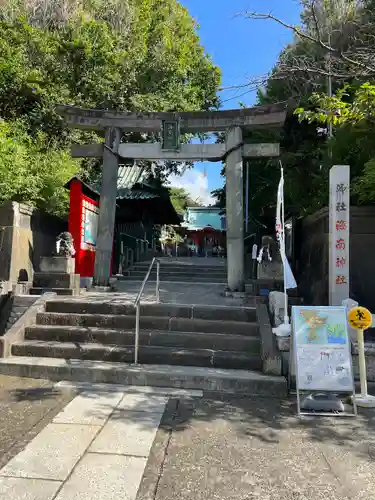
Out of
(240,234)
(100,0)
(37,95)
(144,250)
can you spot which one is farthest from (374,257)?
(100,0)

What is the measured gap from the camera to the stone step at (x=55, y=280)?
28.6 feet

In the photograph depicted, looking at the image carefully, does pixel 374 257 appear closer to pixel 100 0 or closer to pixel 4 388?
pixel 4 388

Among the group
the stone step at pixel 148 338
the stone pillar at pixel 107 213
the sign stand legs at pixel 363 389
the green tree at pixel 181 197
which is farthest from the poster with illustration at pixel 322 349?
the green tree at pixel 181 197

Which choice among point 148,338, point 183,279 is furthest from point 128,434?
point 183,279

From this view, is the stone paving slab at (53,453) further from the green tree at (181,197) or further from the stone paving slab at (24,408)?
the green tree at (181,197)

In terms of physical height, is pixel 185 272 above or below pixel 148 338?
above

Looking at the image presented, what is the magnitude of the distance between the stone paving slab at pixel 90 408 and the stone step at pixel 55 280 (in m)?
3.83

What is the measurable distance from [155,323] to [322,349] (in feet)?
9.86

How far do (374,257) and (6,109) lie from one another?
1447cm

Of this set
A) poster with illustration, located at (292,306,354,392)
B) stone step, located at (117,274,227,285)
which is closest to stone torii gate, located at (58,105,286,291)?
stone step, located at (117,274,227,285)

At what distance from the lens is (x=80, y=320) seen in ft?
23.5

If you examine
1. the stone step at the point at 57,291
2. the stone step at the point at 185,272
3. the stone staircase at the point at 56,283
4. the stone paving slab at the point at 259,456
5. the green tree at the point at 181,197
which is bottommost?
the stone paving slab at the point at 259,456

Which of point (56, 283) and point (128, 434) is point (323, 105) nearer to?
point (128, 434)

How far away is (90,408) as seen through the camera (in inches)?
187
